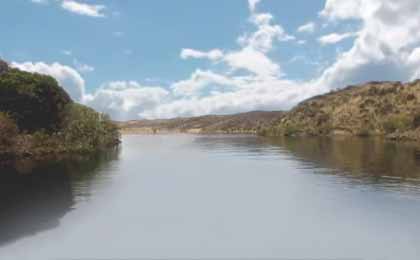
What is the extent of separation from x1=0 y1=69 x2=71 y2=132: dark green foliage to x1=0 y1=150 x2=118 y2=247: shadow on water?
2403 cm

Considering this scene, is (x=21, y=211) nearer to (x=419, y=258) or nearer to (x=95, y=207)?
(x=95, y=207)

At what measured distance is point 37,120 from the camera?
91625 millimetres

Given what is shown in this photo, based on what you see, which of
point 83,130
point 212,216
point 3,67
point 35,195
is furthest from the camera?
point 83,130

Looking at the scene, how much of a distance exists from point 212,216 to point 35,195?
18.8 meters

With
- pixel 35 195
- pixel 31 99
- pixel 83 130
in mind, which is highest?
pixel 31 99

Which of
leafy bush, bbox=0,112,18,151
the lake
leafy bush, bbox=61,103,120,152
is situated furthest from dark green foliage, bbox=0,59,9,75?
the lake

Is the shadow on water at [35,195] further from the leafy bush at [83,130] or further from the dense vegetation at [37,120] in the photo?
the leafy bush at [83,130]

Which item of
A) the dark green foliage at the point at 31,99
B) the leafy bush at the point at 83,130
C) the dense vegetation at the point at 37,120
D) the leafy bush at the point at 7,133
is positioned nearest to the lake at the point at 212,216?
the leafy bush at the point at 7,133

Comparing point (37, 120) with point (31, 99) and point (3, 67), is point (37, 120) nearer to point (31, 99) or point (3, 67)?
point (31, 99)

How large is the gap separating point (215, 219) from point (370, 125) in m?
180

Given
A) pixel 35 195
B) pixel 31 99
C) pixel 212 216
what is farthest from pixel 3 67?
pixel 212 216

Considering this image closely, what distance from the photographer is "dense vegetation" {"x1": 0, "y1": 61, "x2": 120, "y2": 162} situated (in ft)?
258

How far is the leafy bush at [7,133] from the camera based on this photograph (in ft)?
237

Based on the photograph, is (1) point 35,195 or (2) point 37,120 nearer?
(1) point 35,195
